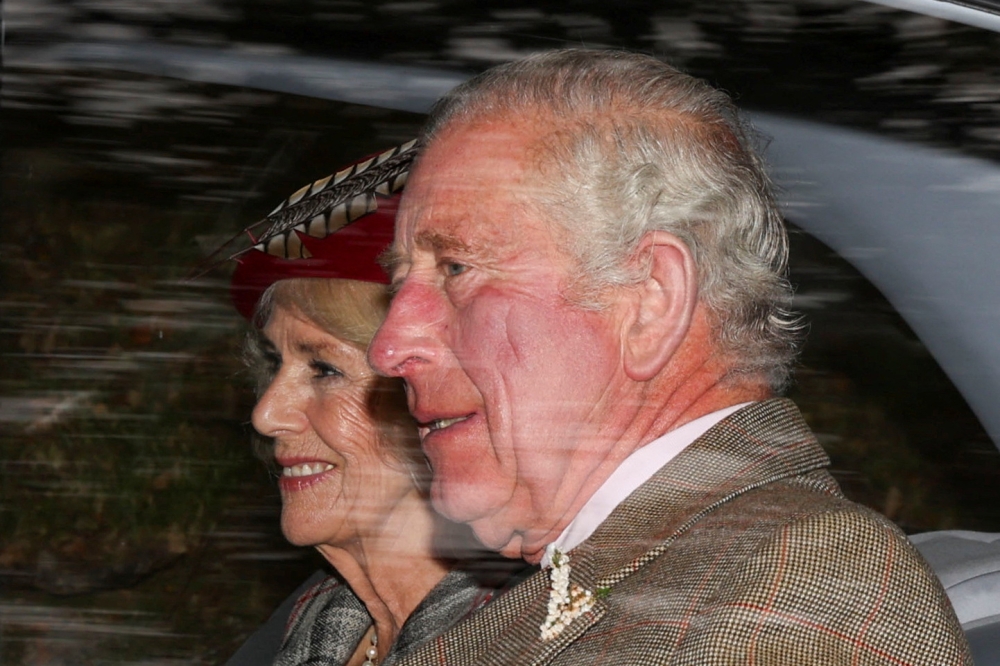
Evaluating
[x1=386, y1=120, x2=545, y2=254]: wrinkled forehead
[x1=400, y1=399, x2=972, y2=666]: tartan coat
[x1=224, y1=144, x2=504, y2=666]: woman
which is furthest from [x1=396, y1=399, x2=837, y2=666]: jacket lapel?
[x1=386, y1=120, x2=545, y2=254]: wrinkled forehead

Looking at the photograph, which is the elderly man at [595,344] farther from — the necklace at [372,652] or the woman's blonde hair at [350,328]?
the necklace at [372,652]

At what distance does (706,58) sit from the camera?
1461 millimetres

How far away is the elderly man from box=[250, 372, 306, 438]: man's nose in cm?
33

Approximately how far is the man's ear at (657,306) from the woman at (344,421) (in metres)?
0.35

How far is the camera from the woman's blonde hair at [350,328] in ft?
5.74

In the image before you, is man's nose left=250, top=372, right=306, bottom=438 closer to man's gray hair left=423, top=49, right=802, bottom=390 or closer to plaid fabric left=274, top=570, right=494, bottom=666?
plaid fabric left=274, top=570, right=494, bottom=666

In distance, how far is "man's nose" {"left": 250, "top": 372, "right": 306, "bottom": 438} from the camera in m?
1.83

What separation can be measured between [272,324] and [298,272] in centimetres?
12

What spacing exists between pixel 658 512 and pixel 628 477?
60 millimetres

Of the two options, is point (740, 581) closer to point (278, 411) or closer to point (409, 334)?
point (409, 334)

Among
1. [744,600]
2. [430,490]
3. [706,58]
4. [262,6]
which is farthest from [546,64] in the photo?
[744,600]

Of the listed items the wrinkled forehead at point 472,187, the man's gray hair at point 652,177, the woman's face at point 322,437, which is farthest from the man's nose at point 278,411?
the man's gray hair at point 652,177

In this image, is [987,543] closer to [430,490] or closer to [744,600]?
[744,600]

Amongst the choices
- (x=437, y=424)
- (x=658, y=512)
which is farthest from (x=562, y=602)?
(x=437, y=424)
